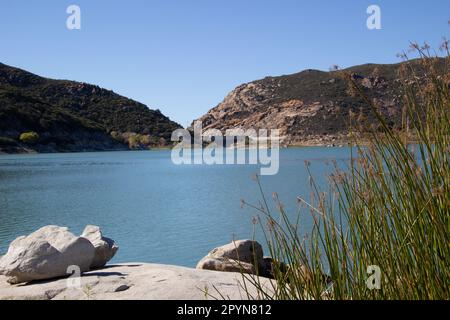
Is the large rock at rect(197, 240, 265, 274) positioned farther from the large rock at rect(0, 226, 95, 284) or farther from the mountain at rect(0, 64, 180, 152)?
the mountain at rect(0, 64, 180, 152)

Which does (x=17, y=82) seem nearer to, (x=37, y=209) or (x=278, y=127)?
(x=278, y=127)

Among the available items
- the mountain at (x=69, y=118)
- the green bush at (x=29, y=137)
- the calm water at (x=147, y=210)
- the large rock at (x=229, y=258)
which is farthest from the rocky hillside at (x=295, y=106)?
the large rock at (x=229, y=258)

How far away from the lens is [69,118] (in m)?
64.9

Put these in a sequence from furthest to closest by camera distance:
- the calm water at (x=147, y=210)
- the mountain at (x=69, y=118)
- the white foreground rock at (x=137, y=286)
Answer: the mountain at (x=69, y=118) → the calm water at (x=147, y=210) → the white foreground rock at (x=137, y=286)

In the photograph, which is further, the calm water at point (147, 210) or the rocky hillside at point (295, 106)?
the rocky hillside at point (295, 106)

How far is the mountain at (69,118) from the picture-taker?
5794 centimetres

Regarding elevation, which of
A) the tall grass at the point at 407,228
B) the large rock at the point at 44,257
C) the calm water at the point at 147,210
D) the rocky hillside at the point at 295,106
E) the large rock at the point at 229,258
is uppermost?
the rocky hillside at the point at 295,106

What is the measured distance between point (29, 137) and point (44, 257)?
54857 mm

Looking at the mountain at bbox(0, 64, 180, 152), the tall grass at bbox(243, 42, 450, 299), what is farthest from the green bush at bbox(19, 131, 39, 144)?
the tall grass at bbox(243, 42, 450, 299)

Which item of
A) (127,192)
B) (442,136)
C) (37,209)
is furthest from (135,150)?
(442,136)

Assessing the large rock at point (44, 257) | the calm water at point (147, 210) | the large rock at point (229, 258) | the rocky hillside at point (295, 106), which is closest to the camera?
the large rock at point (44, 257)

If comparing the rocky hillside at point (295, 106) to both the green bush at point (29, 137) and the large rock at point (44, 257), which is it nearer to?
the green bush at point (29, 137)

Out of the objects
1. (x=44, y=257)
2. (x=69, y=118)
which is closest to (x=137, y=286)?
(x=44, y=257)

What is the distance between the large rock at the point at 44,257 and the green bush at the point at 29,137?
175 feet
